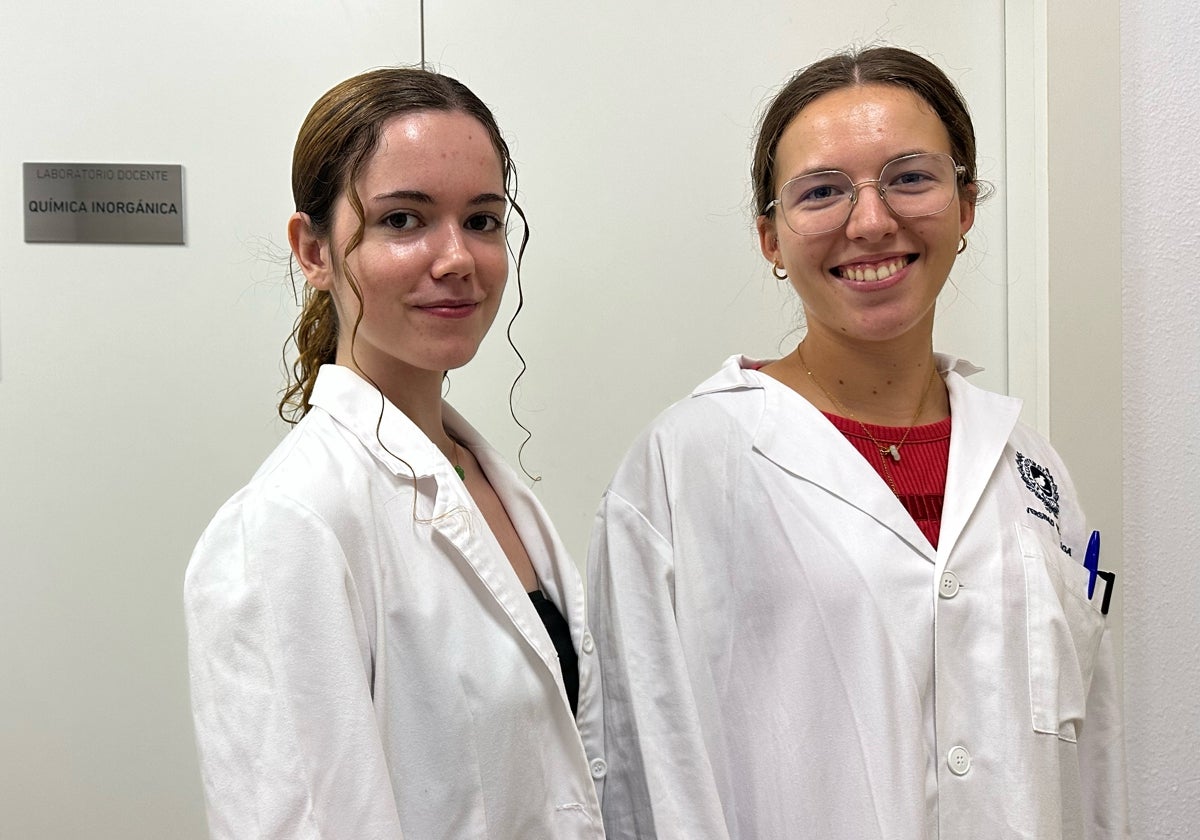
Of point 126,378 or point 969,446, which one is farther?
point 126,378

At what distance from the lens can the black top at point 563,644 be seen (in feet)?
4.06

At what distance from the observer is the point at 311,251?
1.19 metres

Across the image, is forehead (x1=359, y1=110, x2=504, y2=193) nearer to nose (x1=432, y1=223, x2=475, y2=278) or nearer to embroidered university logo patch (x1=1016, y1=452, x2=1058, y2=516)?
nose (x1=432, y1=223, x2=475, y2=278)

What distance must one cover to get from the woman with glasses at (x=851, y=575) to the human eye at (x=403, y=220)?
1.36ft

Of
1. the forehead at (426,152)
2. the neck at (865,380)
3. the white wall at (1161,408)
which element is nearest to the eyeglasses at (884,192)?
the neck at (865,380)

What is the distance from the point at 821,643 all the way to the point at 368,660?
1.71 ft

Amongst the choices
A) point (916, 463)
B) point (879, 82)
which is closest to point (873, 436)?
point (916, 463)

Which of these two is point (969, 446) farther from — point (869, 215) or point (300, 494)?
point (300, 494)

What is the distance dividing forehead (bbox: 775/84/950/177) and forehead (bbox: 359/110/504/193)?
0.41m

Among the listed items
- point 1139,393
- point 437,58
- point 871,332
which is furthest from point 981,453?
point 437,58

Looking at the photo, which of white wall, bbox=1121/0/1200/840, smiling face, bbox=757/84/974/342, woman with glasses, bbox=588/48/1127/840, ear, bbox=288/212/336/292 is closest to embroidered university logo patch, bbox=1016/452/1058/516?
woman with glasses, bbox=588/48/1127/840

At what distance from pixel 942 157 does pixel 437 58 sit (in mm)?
800

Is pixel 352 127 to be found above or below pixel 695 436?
above

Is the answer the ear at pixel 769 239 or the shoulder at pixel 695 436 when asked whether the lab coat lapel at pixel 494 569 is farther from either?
the ear at pixel 769 239
